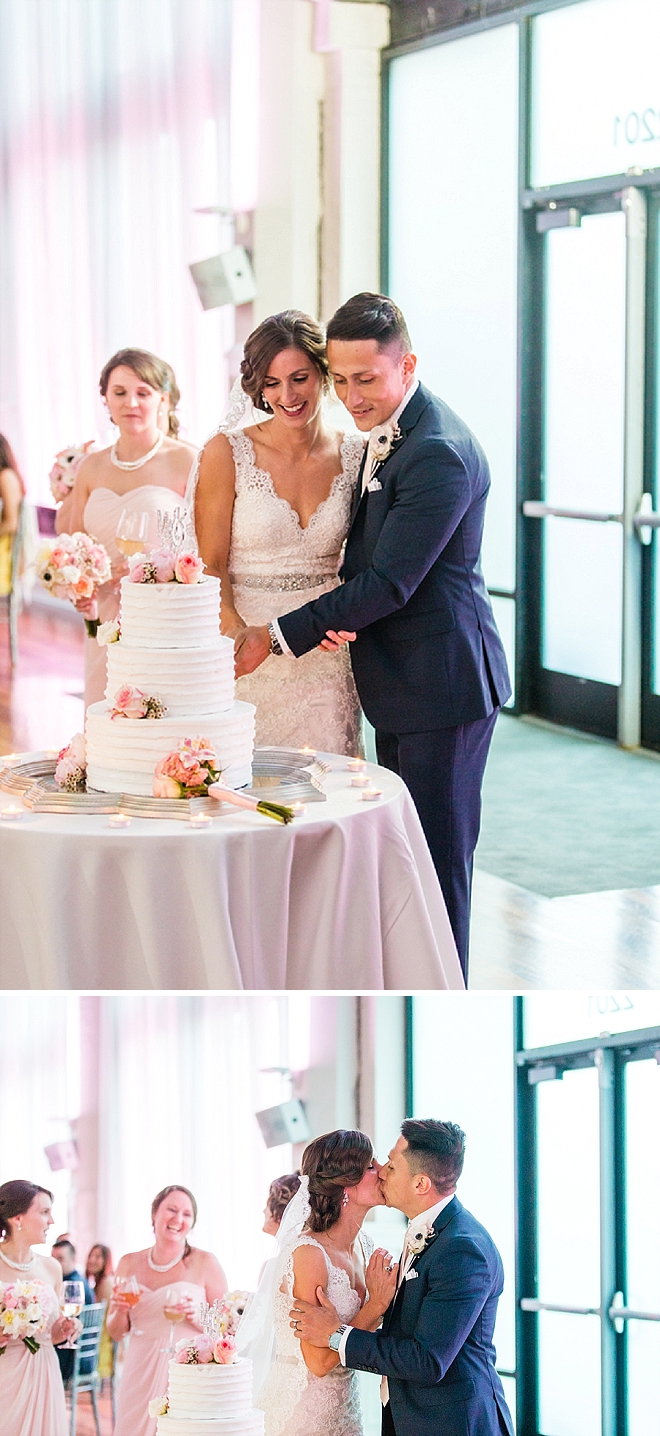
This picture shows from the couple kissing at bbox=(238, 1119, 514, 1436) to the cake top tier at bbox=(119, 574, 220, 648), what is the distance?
95 cm

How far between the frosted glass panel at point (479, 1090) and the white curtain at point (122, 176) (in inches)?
270

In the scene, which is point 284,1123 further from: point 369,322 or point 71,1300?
point 369,322

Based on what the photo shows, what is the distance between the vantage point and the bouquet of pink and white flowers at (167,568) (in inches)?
122

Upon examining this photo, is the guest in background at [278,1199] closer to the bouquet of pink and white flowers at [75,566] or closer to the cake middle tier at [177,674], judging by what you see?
the cake middle tier at [177,674]

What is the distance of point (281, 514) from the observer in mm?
3959

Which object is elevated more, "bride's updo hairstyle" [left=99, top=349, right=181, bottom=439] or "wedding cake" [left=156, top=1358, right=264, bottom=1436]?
"bride's updo hairstyle" [left=99, top=349, right=181, bottom=439]

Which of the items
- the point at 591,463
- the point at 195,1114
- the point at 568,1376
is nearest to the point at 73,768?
the point at 195,1114

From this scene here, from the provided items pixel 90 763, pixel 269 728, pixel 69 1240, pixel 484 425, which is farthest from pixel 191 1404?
pixel 484 425

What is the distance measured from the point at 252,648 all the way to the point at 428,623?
15.9 inches

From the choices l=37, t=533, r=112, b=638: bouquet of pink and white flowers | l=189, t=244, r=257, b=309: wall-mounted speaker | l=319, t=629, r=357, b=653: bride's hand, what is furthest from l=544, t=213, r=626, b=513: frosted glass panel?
l=37, t=533, r=112, b=638: bouquet of pink and white flowers

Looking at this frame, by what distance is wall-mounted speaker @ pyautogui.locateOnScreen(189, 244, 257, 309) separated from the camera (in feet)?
30.7

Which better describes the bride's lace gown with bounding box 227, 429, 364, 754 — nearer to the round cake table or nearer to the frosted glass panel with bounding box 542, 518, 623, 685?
the round cake table

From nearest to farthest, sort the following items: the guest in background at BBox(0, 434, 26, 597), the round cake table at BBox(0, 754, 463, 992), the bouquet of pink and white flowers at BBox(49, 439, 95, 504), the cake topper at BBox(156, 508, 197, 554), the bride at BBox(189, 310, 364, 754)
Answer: the round cake table at BBox(0, 754, 463, 992) → the cake topper at BBox(156, 508, 197, 554) → the bride at BBox(189, 310, 364, 754) → the bouquet of pink and white flowers at BBox(49, 439, 95, 504) → the guest in background at BBox(0, 434, 26, 597)

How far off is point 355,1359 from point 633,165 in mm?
6794
